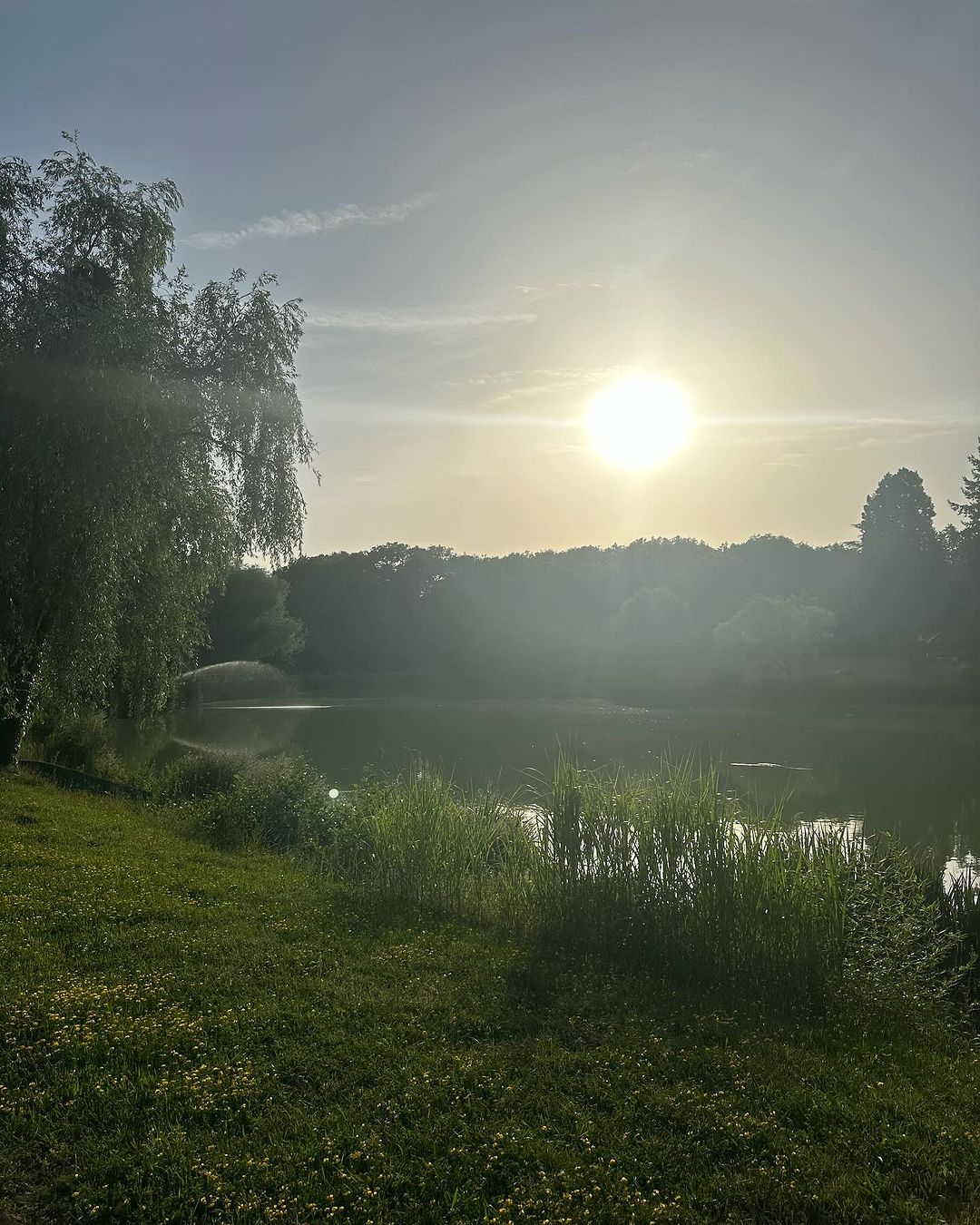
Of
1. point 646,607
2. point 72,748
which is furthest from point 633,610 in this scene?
point 72,748

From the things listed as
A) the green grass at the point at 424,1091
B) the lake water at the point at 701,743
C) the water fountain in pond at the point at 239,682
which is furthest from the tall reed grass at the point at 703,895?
the water fountain in pond at the point at 239,682

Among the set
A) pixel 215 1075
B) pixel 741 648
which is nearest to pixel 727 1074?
pixel 215 1075

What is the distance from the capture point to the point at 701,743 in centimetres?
3253

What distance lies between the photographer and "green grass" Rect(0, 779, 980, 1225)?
13.2ft

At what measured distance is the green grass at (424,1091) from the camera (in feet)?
13.2

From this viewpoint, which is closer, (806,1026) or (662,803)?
(806,1026)

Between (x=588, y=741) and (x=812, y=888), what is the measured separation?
2534 centimetres

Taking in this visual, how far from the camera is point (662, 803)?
870 centimetres

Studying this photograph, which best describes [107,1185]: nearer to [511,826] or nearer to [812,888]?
[812,888]

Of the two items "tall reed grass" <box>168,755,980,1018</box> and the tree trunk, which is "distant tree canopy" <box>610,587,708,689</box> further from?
"tall reed grass" <box>168,755,980,1018</box>

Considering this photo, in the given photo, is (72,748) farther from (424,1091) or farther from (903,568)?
(903,568)

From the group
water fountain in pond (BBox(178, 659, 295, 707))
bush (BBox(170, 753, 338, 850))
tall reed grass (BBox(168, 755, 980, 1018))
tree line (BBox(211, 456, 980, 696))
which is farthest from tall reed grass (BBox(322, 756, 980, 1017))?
tree line (BBox(211, 456, 980, 696))

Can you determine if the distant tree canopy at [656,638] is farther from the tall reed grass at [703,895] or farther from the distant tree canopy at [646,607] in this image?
the tall reed grass at [703,895]

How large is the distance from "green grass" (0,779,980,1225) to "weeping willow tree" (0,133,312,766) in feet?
24.1
